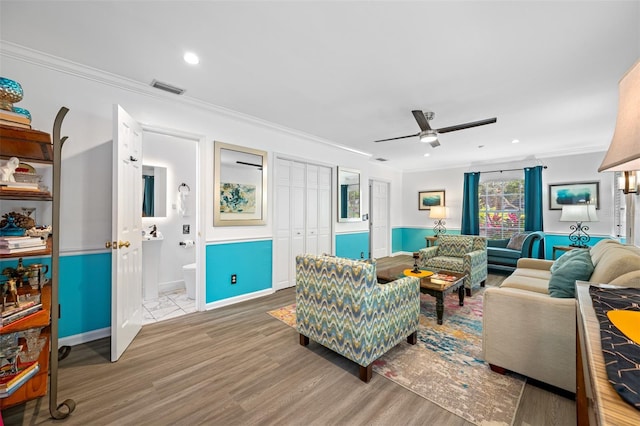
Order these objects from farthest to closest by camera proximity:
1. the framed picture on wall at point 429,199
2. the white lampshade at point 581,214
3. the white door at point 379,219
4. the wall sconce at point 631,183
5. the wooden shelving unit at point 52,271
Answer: the framed picture on wall at point 429,199 < the white door at point 379,219 < the white lampshade at point 581,214 < the wall sconce at point 631,183 < the wooden shelving unit at point 52,271

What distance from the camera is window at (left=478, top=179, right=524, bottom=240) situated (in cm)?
595

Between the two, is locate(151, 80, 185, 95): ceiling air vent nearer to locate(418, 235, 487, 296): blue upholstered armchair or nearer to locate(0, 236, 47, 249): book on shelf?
locate(0, 236, 47, 249): book on shelf

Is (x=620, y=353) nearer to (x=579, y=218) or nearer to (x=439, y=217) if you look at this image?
(x=579, y=218)

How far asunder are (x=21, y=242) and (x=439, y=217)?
701 centimetres

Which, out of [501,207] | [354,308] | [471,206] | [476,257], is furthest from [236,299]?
[501,207]

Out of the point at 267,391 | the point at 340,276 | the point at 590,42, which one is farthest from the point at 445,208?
the point at 267,391

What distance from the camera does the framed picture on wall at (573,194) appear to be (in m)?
5.09

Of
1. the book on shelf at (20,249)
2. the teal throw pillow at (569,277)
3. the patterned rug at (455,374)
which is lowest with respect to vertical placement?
the patterned rug at (455,374)


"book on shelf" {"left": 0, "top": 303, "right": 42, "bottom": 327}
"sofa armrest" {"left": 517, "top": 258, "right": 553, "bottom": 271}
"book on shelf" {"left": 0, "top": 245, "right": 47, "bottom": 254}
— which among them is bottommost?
"sofa armrest" {"left": 517, "top": 258, "right": 553, "bottom": 271}

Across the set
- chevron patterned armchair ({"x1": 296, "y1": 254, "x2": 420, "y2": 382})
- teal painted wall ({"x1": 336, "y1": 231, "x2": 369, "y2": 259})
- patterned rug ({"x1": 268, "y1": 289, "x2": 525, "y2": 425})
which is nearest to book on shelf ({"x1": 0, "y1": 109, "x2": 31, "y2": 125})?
chevron patterned armchair ({"x1": 296, "y1": 254, "x2": 420, "y2": 382})

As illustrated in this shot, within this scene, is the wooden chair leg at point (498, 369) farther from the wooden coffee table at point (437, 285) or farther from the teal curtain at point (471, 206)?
the teal curtain at point (471, 206)

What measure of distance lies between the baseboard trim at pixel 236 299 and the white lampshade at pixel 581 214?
5.11 metres

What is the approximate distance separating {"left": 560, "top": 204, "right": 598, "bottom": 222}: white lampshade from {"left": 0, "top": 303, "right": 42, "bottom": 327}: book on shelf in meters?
6.61

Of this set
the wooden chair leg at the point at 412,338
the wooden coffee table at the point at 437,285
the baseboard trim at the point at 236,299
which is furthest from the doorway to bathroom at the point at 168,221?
the wooden chair leg at the point at 412,338
